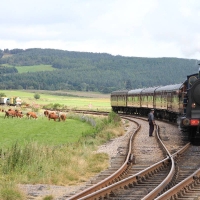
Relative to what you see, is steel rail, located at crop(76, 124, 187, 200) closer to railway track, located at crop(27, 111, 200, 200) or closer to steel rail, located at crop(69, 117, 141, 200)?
railway track, located at crop(27, 111, 200, 200)

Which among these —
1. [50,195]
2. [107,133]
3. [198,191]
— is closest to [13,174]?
[50,195]

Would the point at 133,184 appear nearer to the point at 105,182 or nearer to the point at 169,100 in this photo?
the point at 105,182

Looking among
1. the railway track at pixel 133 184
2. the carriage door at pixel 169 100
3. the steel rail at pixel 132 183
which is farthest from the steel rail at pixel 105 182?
the carriage door at pixel 169 100

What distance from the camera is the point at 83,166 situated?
1730cm

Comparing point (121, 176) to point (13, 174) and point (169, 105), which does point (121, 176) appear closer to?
point (13, 174)

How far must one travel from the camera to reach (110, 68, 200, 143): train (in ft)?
73.8

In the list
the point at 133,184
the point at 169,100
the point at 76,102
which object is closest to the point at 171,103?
the point at 169,100

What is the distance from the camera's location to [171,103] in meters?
39.0

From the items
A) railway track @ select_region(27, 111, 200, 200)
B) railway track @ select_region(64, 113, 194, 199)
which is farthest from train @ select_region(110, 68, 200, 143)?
railway track @ select_region(64, 113, 194, 199)

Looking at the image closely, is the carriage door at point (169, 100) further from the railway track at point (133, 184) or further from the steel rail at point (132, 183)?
the steel rail at point (132, 183)

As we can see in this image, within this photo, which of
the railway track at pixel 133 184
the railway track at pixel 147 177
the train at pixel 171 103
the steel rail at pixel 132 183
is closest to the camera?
the steel rail at pixel 132 183

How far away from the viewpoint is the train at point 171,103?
2250 cm

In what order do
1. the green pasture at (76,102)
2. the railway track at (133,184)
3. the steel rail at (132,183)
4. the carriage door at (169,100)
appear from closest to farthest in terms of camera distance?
the steel rail at (132,183), the railway track at (133,184), the carriage door at (169,100), the green pasture at (76,102)

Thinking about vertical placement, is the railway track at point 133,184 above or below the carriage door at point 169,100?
below
